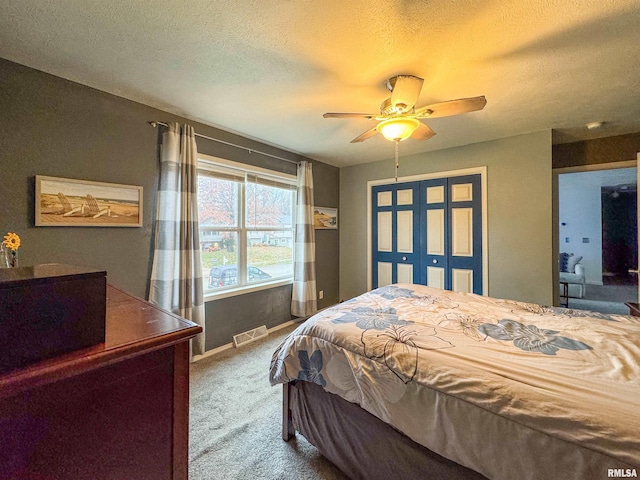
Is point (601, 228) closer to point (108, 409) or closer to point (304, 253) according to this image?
point (304, 253)

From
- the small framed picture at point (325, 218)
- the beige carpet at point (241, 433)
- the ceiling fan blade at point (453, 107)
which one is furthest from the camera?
the small framed picture at point (325, 218)

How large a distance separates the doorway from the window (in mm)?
5943

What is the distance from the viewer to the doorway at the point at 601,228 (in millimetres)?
5840

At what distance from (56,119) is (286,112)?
1.70 m

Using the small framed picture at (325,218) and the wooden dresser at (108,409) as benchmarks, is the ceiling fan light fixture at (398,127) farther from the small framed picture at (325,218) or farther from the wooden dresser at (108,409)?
the small framed picture at (325,218)

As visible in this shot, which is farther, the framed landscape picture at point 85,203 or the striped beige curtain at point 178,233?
the striped beige curtain at point 178,233

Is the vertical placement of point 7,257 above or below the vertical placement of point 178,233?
below

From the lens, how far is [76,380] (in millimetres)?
514

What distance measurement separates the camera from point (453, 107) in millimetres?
1817

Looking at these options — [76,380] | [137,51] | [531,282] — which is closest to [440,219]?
[531,282]

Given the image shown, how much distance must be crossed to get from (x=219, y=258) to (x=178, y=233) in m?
0.65

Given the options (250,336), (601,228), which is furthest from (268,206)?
(601,228)

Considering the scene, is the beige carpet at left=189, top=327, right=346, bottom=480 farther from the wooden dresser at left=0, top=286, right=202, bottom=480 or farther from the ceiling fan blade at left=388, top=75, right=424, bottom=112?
the ceiling fan blade at left=388, top=75, right=424, bottom=112

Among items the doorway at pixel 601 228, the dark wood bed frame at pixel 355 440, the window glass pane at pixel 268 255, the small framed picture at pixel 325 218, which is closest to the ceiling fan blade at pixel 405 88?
the dark wood bed frame at pixel 355 440
